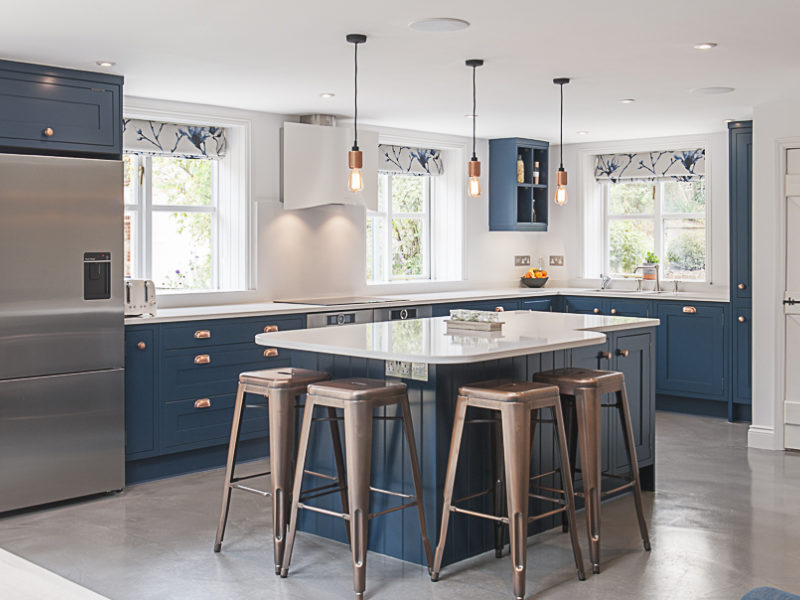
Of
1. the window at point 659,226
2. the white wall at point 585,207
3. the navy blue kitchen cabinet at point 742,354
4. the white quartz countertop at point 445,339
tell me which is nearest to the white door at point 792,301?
the navy blue kitchen cabinet at point 742,354

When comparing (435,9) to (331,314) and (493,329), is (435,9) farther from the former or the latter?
(331,314)

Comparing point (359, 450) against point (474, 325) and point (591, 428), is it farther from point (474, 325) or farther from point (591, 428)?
point (474, 325)

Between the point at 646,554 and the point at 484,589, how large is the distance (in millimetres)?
850

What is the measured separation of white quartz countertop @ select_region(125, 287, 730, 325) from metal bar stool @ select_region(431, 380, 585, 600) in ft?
7.75

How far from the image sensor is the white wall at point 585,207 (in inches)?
302

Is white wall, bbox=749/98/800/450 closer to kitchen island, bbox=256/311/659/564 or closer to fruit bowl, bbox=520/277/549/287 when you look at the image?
Answer: kitchen island, bbox=256/311/659/564

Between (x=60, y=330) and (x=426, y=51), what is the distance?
7.78 feet

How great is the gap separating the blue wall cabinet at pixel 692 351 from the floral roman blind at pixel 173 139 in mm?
3835

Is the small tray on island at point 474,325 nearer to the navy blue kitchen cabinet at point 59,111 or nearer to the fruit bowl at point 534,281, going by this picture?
the navy blue kitchen cabinet at point 59,111

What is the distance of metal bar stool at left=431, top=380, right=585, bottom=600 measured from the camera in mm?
3414

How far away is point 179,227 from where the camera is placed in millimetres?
6305

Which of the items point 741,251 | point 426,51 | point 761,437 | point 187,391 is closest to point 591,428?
point 426,51

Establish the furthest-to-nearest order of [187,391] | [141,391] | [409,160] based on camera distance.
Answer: [409,160], [187,391], [141,391]

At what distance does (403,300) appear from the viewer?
6.72m
